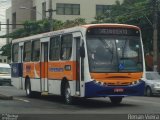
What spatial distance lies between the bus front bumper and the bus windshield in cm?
57

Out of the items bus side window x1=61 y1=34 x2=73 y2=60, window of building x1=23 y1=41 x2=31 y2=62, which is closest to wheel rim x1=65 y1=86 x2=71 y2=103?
bus side window x1=61 y1=34 x2=73 y2=60

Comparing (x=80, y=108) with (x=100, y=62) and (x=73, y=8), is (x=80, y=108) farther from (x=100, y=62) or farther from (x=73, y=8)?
(x=73, y=8)

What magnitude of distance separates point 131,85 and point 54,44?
4771 millimetres

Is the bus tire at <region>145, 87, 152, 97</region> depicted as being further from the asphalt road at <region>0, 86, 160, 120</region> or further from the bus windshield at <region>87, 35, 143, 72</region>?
the bus windshield at <region>87, 35, 143, 72</region>

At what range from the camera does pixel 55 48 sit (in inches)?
957

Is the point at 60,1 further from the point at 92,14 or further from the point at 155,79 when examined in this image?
the point at 155,79

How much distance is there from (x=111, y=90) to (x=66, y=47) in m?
3.10

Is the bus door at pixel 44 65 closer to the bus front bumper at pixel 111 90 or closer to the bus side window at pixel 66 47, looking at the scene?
the bus side window at pixel 66 47

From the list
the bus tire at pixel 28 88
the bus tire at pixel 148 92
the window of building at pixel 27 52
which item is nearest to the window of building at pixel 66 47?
the window of building at pixel 27 52

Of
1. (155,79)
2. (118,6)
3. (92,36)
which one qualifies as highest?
(118,6)

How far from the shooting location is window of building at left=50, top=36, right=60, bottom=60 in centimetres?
2401

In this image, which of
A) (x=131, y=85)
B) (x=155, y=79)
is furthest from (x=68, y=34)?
(x=155, y=79)

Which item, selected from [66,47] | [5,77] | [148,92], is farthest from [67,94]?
[5,77]

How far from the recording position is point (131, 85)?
2128cm
